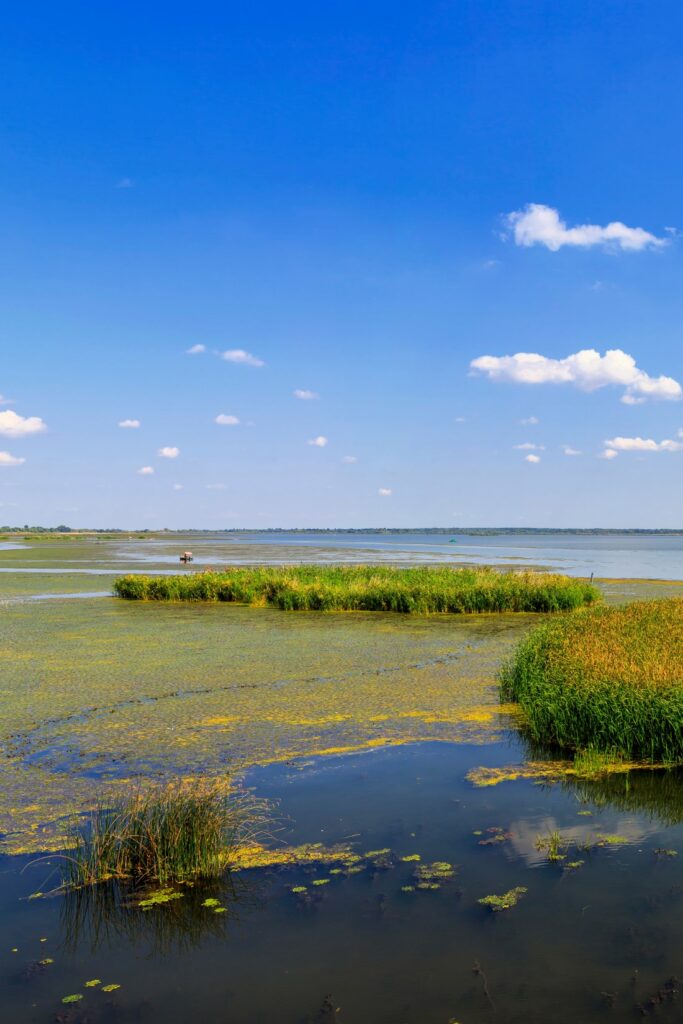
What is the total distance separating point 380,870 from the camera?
6168 millimetres

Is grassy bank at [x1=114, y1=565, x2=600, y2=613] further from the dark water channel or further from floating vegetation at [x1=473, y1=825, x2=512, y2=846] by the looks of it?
the dark water channel

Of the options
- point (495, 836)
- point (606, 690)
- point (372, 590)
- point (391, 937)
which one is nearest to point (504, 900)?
point (391, 937)

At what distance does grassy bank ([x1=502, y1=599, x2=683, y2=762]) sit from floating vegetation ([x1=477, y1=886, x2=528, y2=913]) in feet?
12.9

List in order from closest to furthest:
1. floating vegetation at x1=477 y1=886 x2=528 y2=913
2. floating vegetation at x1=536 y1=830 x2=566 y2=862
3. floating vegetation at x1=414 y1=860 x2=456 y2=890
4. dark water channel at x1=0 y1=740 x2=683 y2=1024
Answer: dark water channel at x1=0 y1=740 x2=683 y2=1024, floating vegetation at x1=477 y1=886 x2=528 y2=913, floating vegetation at x1=414 y1=860 x2=456 y2=890, floating vegetation at x1=536 y1=830 x2=566 y2=862

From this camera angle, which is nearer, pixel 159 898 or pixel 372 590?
pixel 159 898

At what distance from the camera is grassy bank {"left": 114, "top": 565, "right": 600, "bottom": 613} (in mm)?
24156

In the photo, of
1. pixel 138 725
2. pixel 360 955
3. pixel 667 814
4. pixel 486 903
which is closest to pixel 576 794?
pixel 667 814

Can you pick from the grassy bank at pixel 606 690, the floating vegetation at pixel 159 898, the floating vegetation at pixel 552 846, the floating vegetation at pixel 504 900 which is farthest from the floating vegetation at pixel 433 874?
the grassy bank at pixel 606 690

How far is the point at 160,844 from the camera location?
609 centimetres

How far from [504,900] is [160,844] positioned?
→ 2.68 metres

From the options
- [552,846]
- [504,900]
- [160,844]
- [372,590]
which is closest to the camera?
[504,900]

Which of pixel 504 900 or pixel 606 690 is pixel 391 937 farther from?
pixel 606 690

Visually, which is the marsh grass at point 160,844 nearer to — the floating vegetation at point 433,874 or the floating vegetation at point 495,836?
the floating vegetation at point 433,874

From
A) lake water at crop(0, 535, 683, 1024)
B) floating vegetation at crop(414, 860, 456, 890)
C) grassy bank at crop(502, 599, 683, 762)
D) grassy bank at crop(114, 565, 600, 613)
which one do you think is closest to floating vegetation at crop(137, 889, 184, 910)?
lake water at crop(0, 535, 683, 1024)
